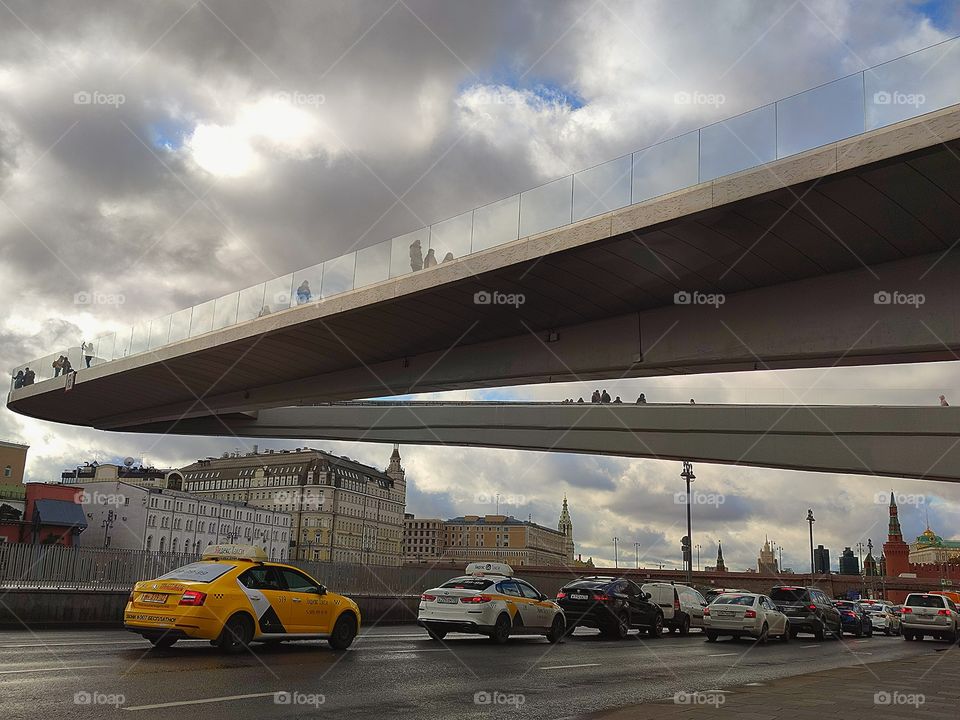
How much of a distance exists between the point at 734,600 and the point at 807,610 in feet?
17.7

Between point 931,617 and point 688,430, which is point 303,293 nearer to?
point 688,430

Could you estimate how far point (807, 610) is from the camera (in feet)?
89.9

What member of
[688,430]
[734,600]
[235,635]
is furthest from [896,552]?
[235,635]

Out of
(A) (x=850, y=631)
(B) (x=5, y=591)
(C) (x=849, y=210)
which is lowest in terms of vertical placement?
(A) (x=850, y=631)

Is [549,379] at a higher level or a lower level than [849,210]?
lower

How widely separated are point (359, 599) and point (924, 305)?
1728 cm

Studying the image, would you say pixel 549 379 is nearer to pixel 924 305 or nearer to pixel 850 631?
pixel 924 305

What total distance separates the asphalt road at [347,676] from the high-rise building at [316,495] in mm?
126918

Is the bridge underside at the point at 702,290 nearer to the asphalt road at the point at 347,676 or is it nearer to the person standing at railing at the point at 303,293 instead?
the person standing at railing at the point at 303,293

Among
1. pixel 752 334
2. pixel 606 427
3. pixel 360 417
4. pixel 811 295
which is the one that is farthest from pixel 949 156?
pixel 360 417

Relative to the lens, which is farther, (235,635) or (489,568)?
(489,568)

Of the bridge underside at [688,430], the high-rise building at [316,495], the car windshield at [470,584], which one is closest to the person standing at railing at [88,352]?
the bridge underside at [688,430]

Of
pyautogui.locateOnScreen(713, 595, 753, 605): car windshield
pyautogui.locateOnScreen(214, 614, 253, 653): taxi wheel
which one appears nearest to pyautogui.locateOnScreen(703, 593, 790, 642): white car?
pyautogui.locateOnScreen(713, 595, 753, 605): car windshield

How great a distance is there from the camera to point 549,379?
1113 inches
